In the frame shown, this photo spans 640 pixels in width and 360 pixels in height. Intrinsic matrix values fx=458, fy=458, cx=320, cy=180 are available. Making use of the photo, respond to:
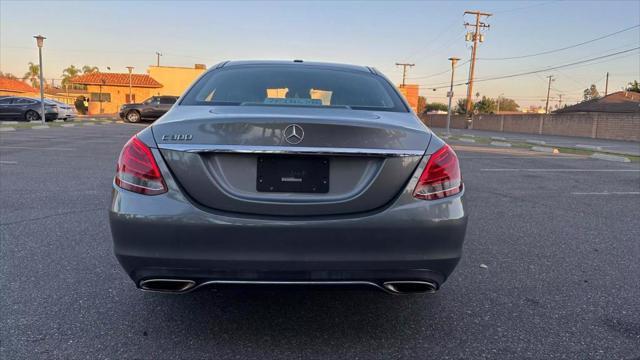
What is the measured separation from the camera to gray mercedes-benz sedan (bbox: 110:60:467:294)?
6.82 feet

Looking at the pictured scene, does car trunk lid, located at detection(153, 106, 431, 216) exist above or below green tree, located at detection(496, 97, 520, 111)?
below

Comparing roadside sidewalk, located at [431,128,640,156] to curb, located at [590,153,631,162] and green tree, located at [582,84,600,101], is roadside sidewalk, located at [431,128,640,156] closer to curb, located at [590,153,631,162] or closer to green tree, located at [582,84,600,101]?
curb, located at [590,153,631,162]

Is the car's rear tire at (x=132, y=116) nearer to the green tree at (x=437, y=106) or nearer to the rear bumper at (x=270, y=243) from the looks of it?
the rear bumper at (x=270, y=243)

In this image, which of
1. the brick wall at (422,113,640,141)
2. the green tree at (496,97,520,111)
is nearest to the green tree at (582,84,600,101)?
the green tree at (496,97,520,111)

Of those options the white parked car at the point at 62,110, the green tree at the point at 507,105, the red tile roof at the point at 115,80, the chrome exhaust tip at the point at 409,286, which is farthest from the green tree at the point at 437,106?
the chrome exhaust tip at the point at 409,286

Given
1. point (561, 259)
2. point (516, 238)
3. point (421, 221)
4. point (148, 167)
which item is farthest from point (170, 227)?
point (516, 238)

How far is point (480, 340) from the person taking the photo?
2.50m

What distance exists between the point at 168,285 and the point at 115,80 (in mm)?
58778

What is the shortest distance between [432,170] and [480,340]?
1028mm

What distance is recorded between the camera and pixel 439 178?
2.21 m

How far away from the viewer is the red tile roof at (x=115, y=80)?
176 ft

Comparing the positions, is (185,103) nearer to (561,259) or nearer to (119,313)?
(119,313)

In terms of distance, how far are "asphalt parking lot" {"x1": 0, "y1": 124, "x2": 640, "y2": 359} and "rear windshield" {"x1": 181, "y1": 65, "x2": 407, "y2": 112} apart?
1.18 meters

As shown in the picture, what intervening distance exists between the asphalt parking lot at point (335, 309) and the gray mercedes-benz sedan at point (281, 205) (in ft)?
0.84
